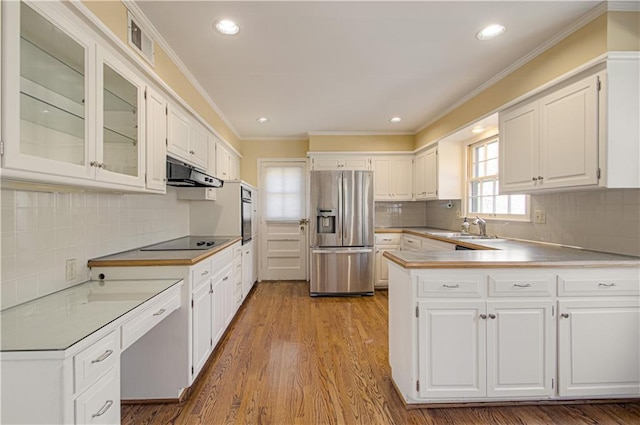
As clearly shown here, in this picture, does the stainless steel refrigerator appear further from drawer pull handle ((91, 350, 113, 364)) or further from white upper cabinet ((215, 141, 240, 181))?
drawer pull handle ((91, 350, 113, 364))

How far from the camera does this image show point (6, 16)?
1.04m

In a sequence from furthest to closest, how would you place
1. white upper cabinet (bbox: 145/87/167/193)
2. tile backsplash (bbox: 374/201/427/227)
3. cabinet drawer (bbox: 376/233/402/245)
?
tile backsplash (bbox: 374/201/427/227)
cabinet drawer (bbox: 376/233/402/245)
white upper cabinet (bbox: 145/87/167/193)

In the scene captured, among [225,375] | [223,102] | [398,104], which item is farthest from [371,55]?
[225,375]

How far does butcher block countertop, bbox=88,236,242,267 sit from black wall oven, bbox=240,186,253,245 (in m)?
1.48

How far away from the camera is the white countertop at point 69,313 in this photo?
1.02 metres

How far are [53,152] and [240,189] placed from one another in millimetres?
2374

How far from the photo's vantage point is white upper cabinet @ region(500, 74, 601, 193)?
6.48 feet

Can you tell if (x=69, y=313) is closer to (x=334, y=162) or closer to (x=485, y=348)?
(x=485, y=348)

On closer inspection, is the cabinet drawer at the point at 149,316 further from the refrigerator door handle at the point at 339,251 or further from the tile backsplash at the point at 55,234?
the refrigerator door handle at the point at 339,251

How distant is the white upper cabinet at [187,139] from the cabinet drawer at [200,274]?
95 centimetres

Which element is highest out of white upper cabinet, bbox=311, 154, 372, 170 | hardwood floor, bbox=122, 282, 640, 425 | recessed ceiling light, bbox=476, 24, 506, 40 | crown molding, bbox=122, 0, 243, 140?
recessed ceiling light, bbox=476, 24, 506, 40

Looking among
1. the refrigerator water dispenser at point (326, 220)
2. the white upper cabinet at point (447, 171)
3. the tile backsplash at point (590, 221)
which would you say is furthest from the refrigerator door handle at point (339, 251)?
the tile backsplash at point (590, 221)

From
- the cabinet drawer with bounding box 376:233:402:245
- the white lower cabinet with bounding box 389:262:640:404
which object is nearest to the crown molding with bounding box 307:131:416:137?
the cabinet drawer with bounding box 376:233:402:245

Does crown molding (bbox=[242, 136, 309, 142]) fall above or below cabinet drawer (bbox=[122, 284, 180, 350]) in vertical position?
above
